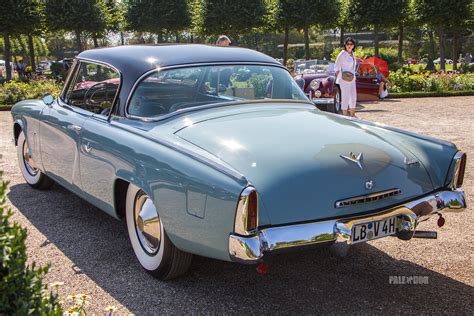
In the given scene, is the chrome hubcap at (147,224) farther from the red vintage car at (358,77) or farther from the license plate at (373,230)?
the red vintage car at (358,77)

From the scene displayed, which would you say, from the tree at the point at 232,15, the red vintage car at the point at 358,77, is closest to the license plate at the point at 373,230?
the red vintage car at the point at 358,77

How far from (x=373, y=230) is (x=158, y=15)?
1328 inches

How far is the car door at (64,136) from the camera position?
15.8 ft

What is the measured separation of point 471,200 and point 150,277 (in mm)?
3611

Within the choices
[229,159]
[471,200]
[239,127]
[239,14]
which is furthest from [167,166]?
[239,14]

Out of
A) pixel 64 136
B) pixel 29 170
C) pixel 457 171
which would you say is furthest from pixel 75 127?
pixel 457 171

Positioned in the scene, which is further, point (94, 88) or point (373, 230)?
point (94, 88)

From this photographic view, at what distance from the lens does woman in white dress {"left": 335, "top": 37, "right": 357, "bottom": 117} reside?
10.4 m

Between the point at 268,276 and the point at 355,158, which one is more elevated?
the point at 355,158

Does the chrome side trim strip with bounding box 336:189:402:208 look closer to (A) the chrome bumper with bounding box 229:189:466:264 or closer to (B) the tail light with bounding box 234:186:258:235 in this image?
(A) the chrome bumper with bounding box 229:189:466:264

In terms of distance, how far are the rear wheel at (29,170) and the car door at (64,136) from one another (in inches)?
26.7

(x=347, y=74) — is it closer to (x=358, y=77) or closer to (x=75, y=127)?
(x=75, y=127)

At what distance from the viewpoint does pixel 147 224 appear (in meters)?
3.90

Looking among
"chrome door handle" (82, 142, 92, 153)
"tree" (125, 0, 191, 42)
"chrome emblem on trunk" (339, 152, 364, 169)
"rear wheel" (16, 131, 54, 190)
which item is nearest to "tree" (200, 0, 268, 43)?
"tree" (125, 0, 191, 42)
